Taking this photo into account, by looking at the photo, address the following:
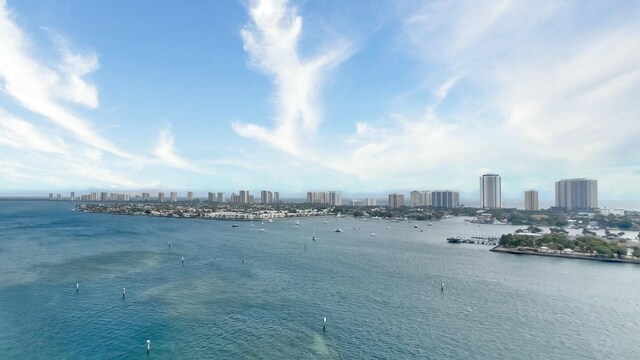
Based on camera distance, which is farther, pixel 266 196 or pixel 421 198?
pixel 266 196

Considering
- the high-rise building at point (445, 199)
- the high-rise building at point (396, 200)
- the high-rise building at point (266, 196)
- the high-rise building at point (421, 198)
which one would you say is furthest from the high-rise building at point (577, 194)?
the high-rise building at point (266, 196)

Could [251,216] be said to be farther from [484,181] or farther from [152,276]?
[484,181]

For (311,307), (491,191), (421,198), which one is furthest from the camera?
(421,198)

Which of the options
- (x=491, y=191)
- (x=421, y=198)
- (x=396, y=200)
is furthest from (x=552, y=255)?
(x=421, y=198)

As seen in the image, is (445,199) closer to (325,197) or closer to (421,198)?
(421,198)

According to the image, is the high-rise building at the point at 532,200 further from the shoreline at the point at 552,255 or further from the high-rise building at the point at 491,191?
the shoreline at the point at 552,255

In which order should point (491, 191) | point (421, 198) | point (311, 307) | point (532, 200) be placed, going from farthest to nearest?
1. point (421, 198)
2. point (491, 191)
3. point (532, 200)
4. point (311, 307)

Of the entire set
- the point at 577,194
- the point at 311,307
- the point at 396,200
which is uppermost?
the point at 577,194

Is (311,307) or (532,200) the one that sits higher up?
(532,200)
